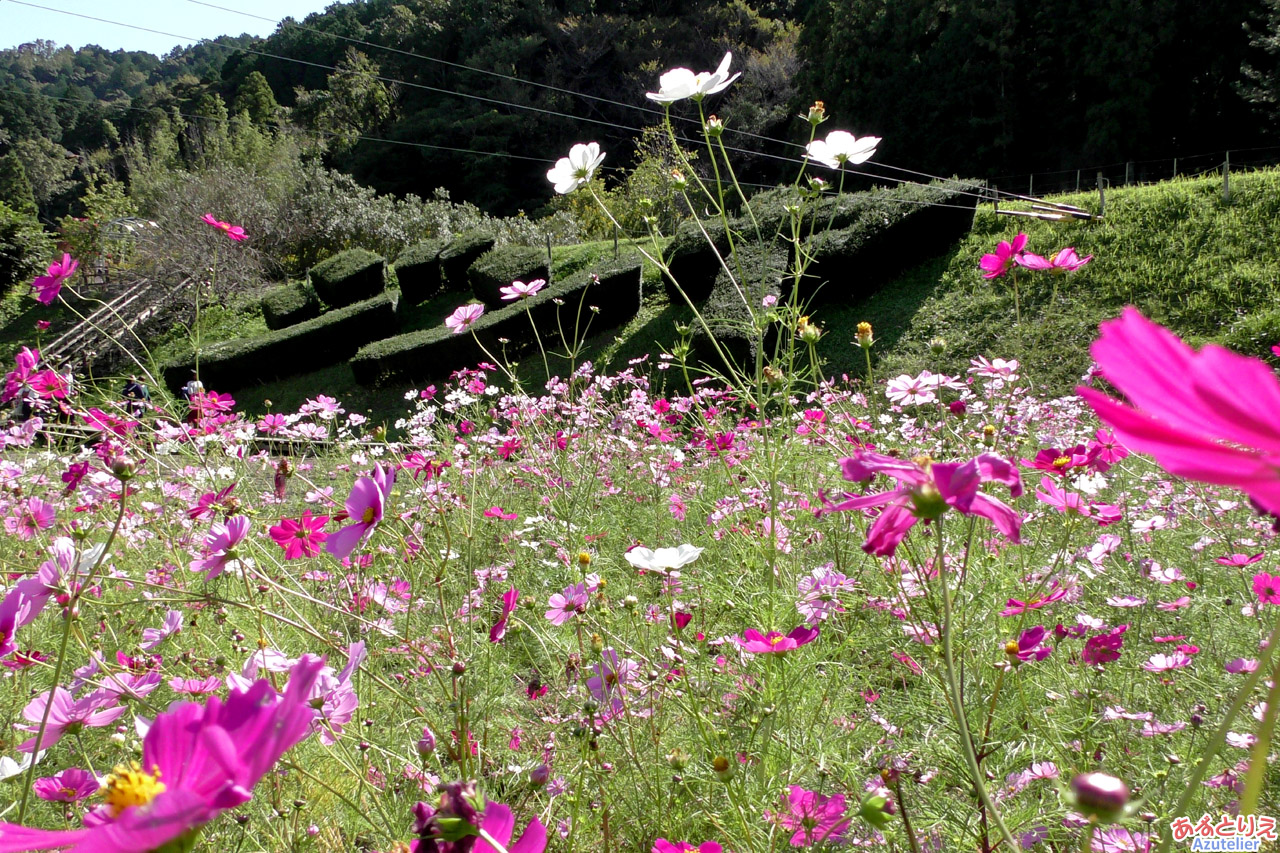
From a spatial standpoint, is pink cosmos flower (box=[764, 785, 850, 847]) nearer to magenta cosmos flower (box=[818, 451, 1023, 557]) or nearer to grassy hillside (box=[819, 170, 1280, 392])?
magenta cosmos flower (box=[818, 451, 1023, 557])

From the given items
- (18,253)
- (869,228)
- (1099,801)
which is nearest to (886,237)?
(869,228)

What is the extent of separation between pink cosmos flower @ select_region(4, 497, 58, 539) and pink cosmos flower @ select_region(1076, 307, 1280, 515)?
2.11 metres

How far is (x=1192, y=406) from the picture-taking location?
0.24 metres

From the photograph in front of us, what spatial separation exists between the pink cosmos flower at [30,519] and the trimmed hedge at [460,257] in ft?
25.4

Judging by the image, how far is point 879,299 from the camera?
6684mm

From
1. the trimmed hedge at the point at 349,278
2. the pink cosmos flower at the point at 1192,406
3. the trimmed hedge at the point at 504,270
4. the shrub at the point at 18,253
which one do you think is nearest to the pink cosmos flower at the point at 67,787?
the pink cosmos flower at the point at 1192,406

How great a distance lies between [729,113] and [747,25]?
4702 millimetres

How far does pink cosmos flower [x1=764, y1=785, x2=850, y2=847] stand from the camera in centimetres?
84

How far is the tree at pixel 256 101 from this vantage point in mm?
27875

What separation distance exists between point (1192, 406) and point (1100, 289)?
6482 millimetres

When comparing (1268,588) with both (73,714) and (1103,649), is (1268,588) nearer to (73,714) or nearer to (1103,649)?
(1103,649)

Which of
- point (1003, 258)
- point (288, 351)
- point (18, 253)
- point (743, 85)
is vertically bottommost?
point (288, 351)

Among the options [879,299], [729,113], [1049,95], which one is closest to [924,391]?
[879,299]

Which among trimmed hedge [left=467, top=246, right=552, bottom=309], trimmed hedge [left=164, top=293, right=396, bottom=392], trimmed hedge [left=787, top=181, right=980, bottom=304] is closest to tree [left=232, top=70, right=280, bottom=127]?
trimmed hedge [left=164, top=293, right=396, bottom=392]
